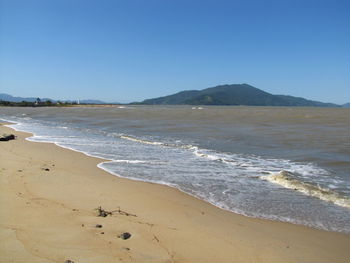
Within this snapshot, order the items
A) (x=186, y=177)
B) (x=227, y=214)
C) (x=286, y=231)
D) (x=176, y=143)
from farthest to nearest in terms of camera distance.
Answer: (x=176, y=143)
(x=186, y=177)
(x=227, y=214)
(x=286, y=231)

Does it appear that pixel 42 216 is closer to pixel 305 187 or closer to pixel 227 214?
pixel 227 214

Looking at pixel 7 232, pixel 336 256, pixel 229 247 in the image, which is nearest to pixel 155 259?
pixel 229 247

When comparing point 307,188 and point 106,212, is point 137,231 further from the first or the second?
point 307,188

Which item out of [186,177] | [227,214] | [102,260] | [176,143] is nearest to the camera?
[102,260]

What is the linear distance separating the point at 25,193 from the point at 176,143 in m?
10.1

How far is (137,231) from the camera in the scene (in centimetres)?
473

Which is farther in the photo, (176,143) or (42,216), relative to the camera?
(176,143)

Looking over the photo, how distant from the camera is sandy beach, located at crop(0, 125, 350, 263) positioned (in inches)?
159

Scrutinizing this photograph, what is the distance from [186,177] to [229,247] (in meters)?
4.40

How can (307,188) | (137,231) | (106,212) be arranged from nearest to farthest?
(137,231) < (106,212) < (307,188)

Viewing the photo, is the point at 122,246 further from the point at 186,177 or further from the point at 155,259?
the point at 186,177

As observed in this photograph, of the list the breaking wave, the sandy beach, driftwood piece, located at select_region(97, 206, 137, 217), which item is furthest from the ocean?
driftwood piece, located at select_region(97, 206, 137, 217)

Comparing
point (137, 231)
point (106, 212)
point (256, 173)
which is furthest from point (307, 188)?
point (106, 212)

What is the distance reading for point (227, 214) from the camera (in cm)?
581
